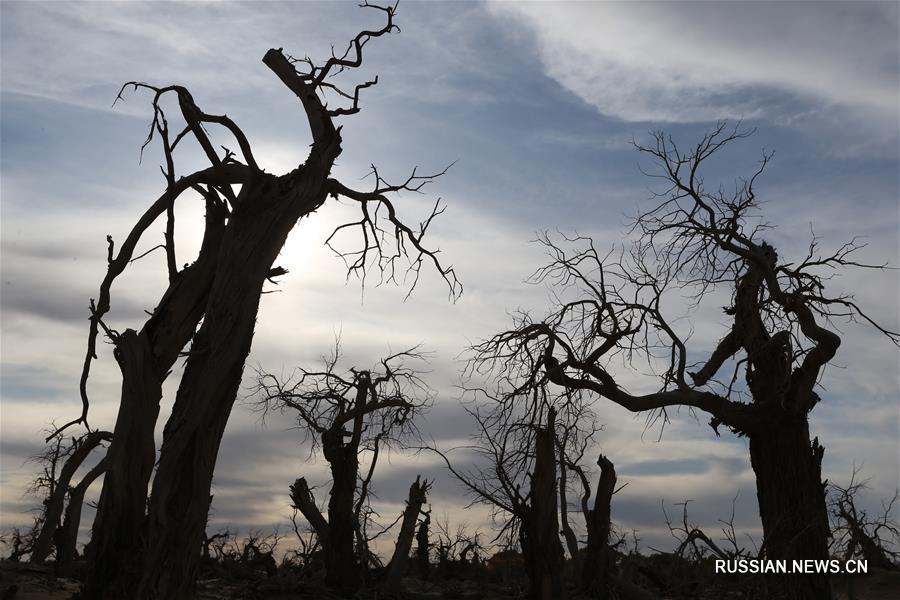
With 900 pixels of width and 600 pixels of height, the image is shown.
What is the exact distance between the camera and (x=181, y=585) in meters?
8.66

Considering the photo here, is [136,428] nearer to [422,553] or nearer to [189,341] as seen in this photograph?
[189,341]

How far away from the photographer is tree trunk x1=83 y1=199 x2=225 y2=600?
9.02 meters

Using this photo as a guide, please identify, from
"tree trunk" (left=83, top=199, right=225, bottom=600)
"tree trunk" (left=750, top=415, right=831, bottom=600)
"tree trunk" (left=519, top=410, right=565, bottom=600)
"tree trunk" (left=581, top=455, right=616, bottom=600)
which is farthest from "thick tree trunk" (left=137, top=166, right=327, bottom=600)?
"tree trunk" (left=581, top=455, right=616, bottom=600)

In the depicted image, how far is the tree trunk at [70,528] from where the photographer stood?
14.5m

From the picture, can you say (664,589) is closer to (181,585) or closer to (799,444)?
(799,444)

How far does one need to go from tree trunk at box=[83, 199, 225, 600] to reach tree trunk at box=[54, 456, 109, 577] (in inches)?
213

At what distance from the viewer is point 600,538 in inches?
663

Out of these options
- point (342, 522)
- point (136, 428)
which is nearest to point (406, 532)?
point (342, 522)

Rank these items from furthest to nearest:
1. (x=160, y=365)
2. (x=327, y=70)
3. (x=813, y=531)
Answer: (x=813, y=531) < (x=327, y=70) < (x=160, y=365)

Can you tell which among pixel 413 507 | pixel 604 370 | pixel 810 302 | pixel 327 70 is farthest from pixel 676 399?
pixel 327 70

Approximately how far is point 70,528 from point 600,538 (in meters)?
10.1

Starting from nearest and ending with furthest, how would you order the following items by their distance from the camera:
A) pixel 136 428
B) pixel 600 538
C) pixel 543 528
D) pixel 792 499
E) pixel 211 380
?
1. pixel 211 380
2. pixel 136 428
3. pixel 543 528
4. pixel 792 499
5. pixel 600 538

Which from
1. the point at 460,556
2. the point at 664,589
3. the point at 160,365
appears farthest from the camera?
the point at 460,556

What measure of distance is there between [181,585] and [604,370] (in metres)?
7.78
